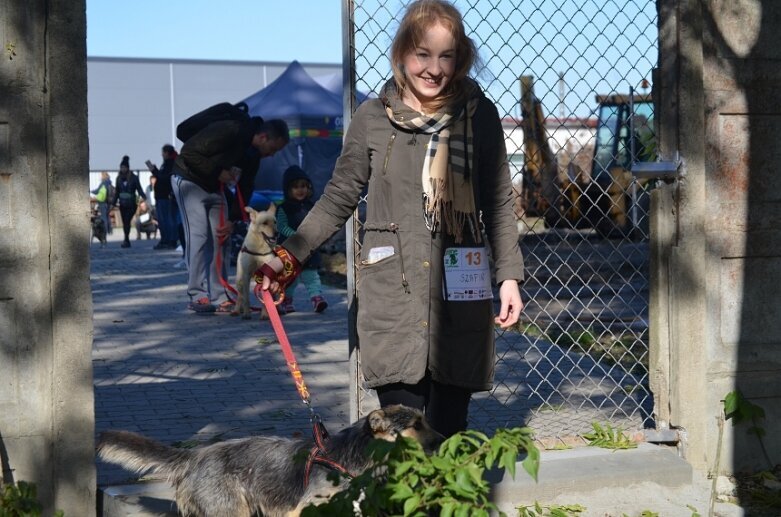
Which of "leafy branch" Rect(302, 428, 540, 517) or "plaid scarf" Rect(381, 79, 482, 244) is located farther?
"plaid scarf" Rect(381, 79, 482, 244)

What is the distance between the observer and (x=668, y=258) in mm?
5160

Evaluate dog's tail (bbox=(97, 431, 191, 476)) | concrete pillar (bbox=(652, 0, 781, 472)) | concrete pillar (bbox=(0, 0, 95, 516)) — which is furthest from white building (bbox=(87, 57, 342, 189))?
dog's tail (bbox=(97, 431, 191, 476))

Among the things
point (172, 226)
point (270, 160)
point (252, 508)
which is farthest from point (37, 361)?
point (270, 160)

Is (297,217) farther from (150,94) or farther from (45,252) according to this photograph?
(150,94)

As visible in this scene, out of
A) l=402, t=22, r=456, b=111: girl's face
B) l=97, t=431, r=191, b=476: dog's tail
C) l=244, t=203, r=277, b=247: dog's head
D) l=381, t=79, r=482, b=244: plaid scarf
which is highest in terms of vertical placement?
l=402, t=22, r=456, b=111: girl's face

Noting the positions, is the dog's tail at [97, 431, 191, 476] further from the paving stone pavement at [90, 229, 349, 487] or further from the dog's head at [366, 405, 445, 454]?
the dog's head at [366, 405, 445, 454]

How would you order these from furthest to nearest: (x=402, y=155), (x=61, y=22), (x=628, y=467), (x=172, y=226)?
(x=172, y=226), (x=628, y=467), (x=61, y=22), (x=402, y=155)

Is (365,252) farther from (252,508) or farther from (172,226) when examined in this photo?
(172,226)

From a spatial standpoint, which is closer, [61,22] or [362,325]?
[362,325]

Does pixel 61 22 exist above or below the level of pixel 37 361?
above

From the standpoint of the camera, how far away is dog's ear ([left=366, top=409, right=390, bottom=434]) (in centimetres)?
354

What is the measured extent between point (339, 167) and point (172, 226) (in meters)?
20.7

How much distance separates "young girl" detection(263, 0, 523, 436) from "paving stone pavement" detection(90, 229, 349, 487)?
1749 millimetres

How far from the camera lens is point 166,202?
22250 millimetres
